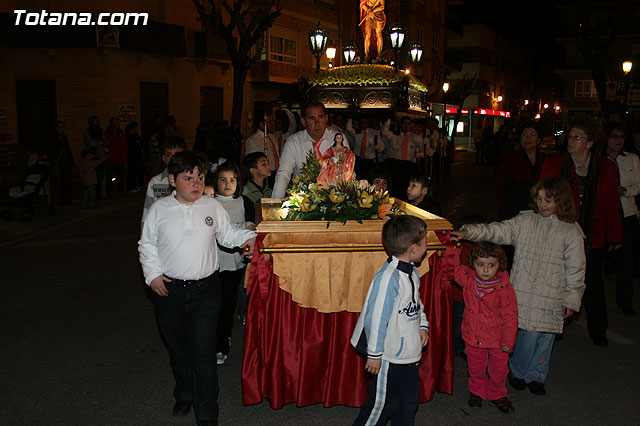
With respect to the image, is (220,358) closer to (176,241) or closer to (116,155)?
(176,241)

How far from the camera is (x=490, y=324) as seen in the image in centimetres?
450

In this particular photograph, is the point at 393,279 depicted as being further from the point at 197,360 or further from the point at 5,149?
the point at 5,149

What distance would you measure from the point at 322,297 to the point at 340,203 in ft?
2.40

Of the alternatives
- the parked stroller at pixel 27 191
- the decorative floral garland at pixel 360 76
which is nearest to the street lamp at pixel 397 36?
the decorative floral garland at pixel 360 76

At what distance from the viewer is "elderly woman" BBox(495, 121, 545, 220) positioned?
21.3 ft

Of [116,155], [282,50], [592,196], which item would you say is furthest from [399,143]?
[282,50]

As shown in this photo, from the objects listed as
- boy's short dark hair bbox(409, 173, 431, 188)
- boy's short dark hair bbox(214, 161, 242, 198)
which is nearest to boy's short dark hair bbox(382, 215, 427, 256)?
boy's short dark hair bbox(214, 161, 242, 198)

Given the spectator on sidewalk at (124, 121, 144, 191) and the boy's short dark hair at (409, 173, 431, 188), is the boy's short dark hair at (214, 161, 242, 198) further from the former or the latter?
the spectator on sidewalk at (124, 121, 144, 191)

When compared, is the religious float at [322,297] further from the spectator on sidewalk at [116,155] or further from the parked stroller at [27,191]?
the spectator on sidewalk at [116,155]

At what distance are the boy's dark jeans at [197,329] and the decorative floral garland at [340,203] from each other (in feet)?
2.94

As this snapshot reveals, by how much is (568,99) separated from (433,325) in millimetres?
62692

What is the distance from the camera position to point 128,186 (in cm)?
1736

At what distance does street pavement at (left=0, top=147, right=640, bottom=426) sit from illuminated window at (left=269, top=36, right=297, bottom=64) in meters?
25.3

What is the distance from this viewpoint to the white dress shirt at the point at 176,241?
4027 mm
